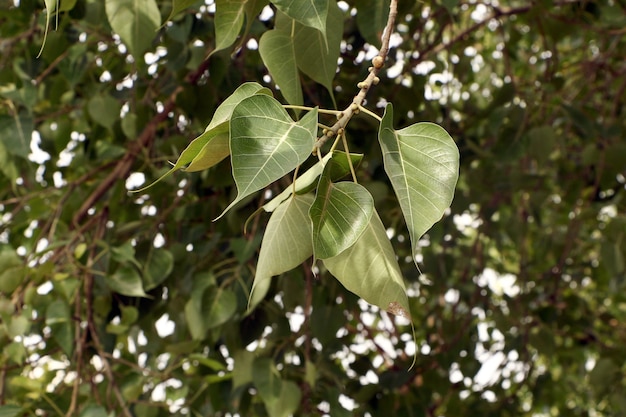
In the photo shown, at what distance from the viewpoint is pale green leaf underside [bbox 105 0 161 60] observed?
2.83 ft

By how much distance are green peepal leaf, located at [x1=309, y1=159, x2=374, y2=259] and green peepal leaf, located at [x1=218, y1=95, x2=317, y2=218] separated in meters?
0.02

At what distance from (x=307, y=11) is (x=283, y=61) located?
104 millimetres

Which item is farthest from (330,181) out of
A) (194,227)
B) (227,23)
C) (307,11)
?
(194,227)

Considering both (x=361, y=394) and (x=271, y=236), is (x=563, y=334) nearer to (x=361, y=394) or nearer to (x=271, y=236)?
(x=361, y=394)

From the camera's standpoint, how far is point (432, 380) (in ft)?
4.99

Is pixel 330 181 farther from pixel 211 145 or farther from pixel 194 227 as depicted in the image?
pixel 194 227

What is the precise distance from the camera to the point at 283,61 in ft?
2.19

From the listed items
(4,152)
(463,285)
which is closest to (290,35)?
(4,152)

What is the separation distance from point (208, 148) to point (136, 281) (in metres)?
0.58

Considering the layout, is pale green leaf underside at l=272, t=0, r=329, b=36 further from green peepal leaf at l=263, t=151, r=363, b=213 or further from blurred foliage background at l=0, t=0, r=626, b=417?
blurred foliage background at l=0, t=0, r=626, b=417

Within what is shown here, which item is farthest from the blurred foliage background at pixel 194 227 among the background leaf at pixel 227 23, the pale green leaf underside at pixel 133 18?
the background leaf at pixel 227 23

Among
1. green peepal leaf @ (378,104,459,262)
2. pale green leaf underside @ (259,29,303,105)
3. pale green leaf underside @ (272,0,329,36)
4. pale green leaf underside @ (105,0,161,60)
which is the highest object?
pale green leaf underside @ (272,0,329,36)

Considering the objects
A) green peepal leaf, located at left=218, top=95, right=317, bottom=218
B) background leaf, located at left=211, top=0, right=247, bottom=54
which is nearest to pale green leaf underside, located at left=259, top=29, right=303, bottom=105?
background leaf, located at left=211, top=0, right=247, bottom=54

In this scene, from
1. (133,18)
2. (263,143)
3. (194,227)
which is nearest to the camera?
(263,143)
